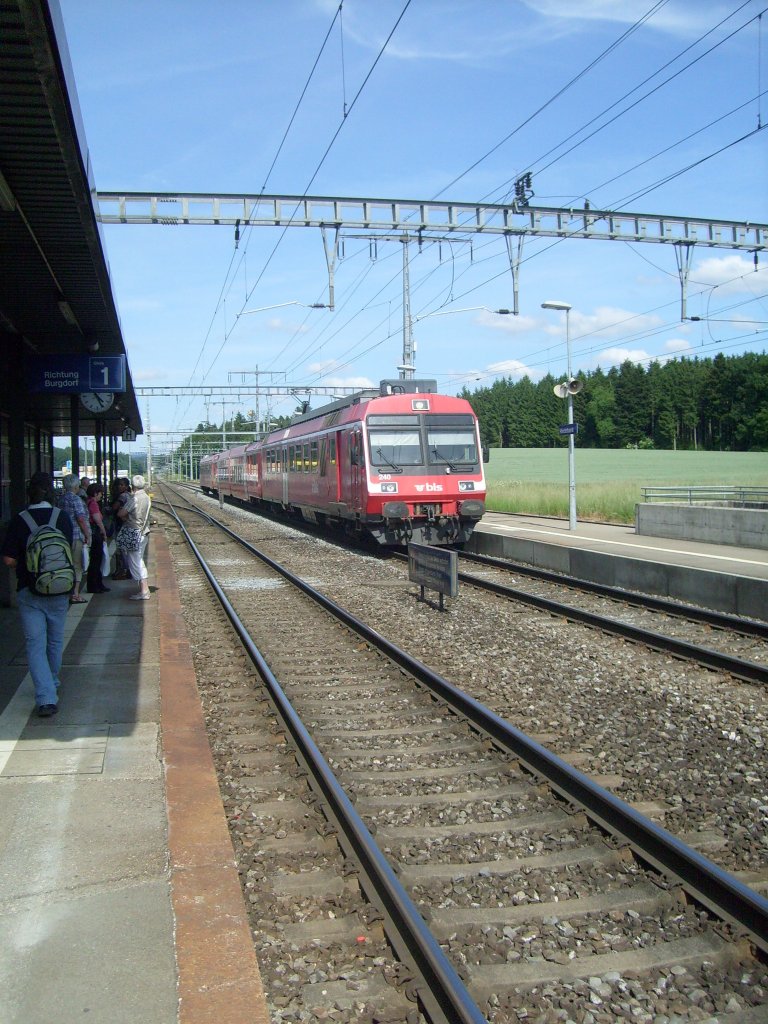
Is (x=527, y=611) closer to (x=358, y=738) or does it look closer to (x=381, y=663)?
(x=381, y=663)

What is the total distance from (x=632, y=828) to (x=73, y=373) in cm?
1019

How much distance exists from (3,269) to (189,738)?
5058 mm

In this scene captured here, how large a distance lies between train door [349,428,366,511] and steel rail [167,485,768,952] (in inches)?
428

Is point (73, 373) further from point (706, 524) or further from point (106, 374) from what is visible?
point (706, 524)

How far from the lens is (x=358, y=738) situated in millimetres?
6641

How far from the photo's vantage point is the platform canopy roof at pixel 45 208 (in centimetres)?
441

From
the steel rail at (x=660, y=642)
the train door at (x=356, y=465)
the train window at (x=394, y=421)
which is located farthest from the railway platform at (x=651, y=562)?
the train door at (x=356, y=465)

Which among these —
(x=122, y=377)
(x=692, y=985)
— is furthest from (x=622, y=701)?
(x=122, y=377)

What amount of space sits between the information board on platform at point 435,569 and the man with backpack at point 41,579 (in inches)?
217

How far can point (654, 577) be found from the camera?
1433cm

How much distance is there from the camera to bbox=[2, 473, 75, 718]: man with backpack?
650cm

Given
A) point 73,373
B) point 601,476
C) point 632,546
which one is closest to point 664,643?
point 73,373

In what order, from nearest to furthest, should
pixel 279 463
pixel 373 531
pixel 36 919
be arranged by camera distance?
pixel 36 919
pixel 373 531
pixel 279 463

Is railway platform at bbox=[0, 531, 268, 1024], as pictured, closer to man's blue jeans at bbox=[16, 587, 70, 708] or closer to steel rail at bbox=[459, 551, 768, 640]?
man's blue jeans at bbox=[16, 587, 70, 708]
